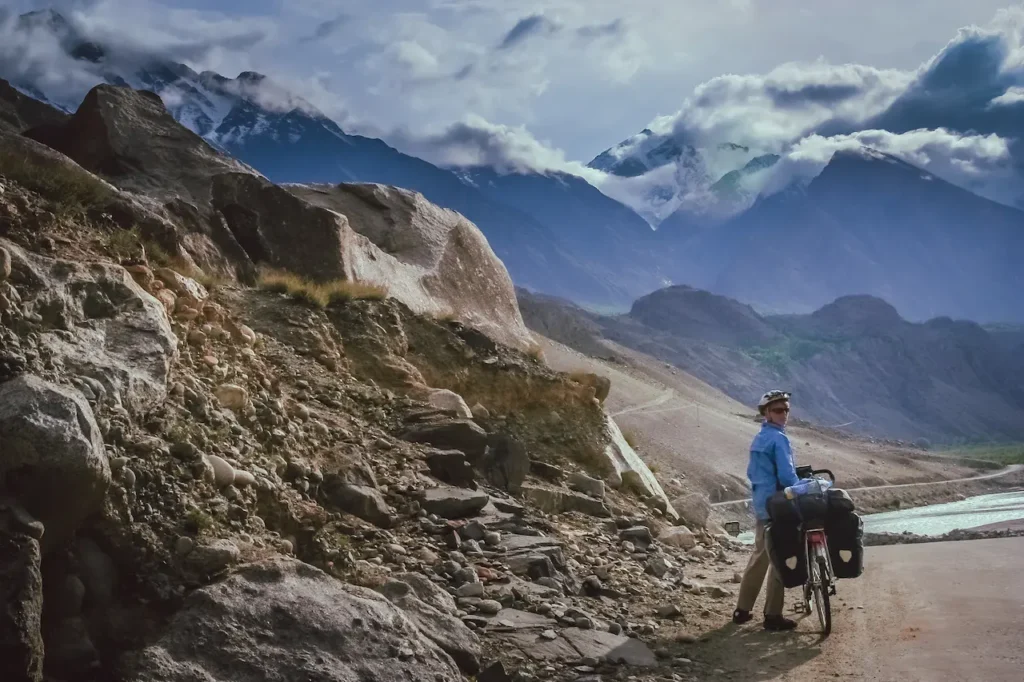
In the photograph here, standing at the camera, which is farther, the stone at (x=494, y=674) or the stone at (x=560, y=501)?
the stone at (x=560, y=501)

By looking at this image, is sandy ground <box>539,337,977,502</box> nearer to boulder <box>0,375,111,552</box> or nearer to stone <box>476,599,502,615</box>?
stone <box>476,599,502,615</box>

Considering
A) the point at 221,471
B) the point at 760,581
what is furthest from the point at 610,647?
the point at 221,471

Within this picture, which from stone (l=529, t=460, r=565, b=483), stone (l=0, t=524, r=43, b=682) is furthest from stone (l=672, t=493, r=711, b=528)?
stone (l=0, t=524, r=43, b=682)

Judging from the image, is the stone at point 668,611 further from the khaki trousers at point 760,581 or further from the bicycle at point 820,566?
the bicycle at point 820,566

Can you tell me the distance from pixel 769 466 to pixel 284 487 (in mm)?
4348

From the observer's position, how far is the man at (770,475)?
783 centimetres

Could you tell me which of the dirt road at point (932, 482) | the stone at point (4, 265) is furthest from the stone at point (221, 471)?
the dirt road at point (932, 482)

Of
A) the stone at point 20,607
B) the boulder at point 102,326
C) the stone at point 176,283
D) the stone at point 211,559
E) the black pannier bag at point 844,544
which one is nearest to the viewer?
the stone at point 20,607

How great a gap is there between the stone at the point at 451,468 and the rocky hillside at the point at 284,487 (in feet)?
0.09

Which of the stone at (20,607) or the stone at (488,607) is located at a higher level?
the stone at (20,607)

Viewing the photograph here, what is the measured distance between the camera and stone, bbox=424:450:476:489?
1055 cm

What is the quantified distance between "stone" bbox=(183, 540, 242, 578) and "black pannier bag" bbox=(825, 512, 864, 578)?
191 inches

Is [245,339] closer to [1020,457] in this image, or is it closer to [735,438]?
[735,438]

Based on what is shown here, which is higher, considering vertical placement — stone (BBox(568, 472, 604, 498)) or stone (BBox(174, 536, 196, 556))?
stone (BBox(568, 472, 604, 498))
